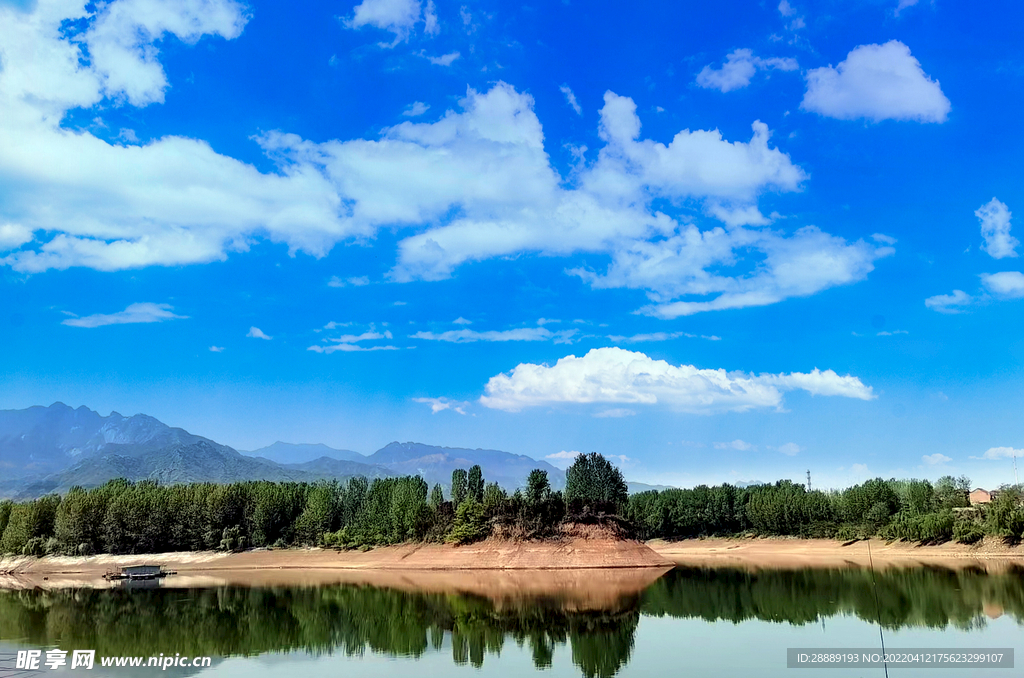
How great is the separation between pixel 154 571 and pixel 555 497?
52.8m

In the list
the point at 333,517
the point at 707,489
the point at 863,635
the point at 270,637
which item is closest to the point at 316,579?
the point at 333,517

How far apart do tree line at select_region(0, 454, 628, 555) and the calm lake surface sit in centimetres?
3766

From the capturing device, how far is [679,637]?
36719mm

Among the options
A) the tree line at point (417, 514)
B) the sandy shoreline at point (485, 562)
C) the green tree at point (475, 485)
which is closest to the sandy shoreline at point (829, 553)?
the sandy shoreline at point (485, 562)

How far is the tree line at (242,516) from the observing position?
104188 mm

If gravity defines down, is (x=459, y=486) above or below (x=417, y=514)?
above

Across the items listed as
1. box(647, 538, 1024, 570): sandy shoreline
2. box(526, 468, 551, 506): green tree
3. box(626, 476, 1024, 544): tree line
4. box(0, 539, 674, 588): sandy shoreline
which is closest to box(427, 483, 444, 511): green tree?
box(0, 539, 674, 588): sandy shoreline

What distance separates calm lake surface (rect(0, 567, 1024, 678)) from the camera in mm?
30875

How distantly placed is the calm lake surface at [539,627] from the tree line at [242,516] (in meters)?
37.7

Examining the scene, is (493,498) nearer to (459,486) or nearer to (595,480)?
(459,486)

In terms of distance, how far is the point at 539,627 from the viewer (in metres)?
41.3

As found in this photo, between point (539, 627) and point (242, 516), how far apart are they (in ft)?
284

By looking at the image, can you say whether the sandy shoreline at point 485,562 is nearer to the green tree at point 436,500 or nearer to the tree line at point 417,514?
the tree line at point 417,514

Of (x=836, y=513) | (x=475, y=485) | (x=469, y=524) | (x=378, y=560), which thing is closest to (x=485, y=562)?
(x=469, y=524)
